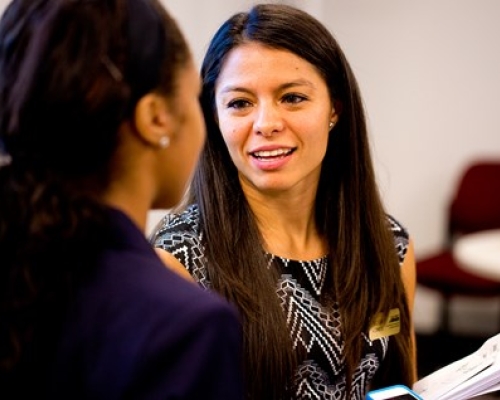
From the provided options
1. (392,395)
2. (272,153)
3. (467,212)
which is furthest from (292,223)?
(467,212)

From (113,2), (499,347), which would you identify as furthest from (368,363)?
(113,2)

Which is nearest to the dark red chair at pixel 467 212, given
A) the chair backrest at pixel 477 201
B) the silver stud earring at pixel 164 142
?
the chair backrest at pixel 477 201

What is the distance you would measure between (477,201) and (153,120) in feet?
10.6

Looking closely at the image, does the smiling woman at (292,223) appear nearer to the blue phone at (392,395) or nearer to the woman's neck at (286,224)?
the woman's neck at (286,224)

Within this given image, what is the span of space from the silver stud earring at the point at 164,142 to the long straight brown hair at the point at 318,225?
2.27 feet

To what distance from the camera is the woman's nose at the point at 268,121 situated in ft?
4.90

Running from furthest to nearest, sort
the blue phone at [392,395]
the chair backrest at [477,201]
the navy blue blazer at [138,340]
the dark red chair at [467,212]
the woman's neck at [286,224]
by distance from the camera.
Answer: the chair backrest at [477,201]
the dark red chair at [467,212]
the woman's neck at [286,224]
the blue phone at [392,395]
the navy blue blazer at [138,340]

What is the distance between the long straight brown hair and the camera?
1.48m

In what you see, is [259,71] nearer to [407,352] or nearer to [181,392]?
[407,352]

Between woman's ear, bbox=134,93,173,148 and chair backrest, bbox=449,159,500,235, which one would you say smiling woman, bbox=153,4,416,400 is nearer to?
woman's ear, bbox=134,93,173,148

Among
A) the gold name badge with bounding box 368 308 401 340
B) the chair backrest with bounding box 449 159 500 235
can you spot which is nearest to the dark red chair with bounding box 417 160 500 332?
the chair backrest with bounding box 449 159 500 235

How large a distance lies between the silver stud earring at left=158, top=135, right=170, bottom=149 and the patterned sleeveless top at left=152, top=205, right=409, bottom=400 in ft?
2.24

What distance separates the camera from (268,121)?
1494 millimetres

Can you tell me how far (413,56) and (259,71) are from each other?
8.91 feet
